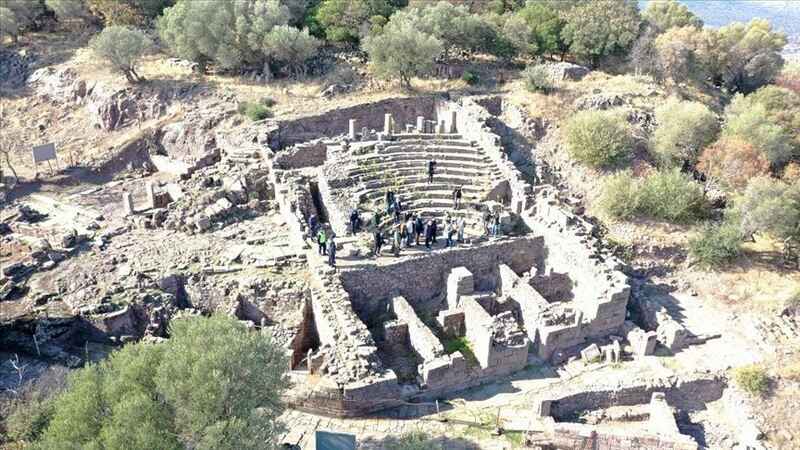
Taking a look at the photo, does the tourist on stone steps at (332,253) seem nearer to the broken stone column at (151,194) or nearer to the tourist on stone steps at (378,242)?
the tourist on stone steps at (378,242)

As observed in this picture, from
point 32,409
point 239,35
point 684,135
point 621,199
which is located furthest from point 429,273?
point 239,35

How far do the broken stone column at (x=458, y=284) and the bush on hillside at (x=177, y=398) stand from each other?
8.37 m

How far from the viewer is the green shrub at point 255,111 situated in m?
30.8

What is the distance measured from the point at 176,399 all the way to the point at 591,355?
12427 mm

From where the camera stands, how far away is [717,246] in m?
21.8

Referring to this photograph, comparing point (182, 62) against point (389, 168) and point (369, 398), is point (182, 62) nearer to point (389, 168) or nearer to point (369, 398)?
point (389, 168)

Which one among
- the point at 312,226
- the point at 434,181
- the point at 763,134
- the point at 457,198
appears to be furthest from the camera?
the point at 763,134

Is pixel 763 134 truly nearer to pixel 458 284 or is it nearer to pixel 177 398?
pixel 458 284

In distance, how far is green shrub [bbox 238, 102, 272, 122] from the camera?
3077 cm

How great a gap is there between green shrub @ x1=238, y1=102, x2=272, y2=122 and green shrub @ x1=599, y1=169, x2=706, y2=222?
17.0 meters

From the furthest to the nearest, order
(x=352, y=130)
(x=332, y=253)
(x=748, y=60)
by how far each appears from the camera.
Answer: (x=748, y=60)
(x=352, y=130)
(x=332, y=253)

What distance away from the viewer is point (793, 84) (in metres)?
38.2

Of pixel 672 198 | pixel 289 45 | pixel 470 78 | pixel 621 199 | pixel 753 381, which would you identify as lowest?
pixel 753 381

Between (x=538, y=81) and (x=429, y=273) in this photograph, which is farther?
(x=538, y=81)
